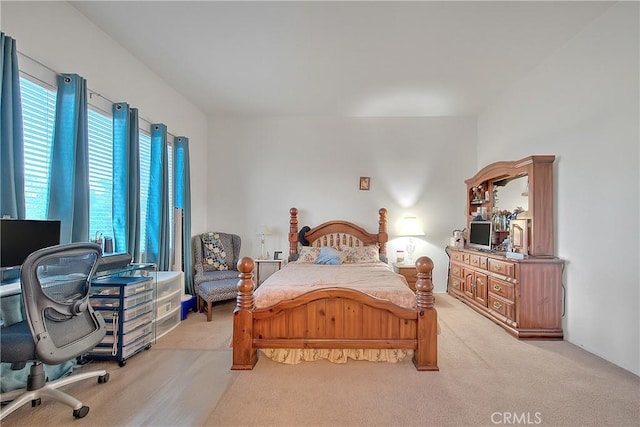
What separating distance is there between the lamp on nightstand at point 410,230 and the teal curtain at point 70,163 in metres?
4.11

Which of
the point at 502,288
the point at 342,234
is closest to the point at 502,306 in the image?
the point at 502,288

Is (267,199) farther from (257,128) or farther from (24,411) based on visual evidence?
(24,411)

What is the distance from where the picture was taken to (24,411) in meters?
1.89

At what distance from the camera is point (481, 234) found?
428cm

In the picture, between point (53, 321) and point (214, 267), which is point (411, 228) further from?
point (53, 321)

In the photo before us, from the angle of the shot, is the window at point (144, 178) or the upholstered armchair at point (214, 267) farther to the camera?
the upholstered armchair at point (214, 267)

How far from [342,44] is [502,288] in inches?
128

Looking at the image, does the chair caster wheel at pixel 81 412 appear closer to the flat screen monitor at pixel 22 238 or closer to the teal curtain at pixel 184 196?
the flat screen monitor at pixel 22 238

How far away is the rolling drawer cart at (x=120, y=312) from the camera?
99.0 inches

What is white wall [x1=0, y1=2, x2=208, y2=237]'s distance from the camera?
2.19 m

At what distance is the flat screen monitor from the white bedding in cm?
157

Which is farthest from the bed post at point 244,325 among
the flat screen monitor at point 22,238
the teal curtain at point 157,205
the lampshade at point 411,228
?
the lampshade at point 411,228

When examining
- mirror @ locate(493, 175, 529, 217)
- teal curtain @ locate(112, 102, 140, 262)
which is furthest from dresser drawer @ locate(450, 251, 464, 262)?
teal curtain @ locate(112, 102, 140, 262)

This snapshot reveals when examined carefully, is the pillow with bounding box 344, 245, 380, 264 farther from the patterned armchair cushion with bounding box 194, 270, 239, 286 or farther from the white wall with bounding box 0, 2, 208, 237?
the white wall with bounding box 0, 2, 208, 237
